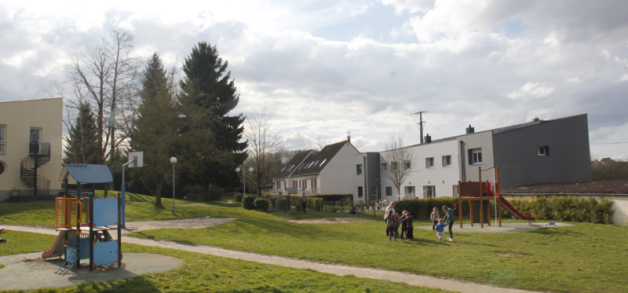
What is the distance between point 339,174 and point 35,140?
29447 mm

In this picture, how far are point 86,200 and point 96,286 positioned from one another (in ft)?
9.19

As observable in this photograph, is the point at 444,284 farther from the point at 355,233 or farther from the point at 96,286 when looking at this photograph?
the point at 355,233

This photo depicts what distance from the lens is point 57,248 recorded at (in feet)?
31.0

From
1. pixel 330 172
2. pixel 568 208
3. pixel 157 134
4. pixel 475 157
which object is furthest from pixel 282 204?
pixel 568 208

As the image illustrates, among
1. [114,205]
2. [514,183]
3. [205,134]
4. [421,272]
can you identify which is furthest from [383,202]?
[114,205]

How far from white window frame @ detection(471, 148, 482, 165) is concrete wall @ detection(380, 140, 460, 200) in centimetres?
118

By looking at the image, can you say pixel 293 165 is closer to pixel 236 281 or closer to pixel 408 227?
pixel 408 227

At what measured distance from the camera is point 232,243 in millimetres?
13625

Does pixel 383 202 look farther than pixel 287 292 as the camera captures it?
Yes

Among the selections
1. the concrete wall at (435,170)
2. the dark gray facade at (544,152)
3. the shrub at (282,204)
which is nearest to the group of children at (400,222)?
the shrub at (282,204)

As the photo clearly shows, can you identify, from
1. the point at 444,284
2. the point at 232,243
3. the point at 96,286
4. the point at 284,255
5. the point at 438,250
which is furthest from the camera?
the point at 232,243

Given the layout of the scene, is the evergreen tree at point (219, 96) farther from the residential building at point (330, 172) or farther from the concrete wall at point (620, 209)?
the concrete wall at point (620, 209)

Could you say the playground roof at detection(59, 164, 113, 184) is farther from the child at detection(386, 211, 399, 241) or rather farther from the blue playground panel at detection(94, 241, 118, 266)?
the child at detection(386, 211, 399, 241)

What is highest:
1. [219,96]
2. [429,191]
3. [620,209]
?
[219,96]
